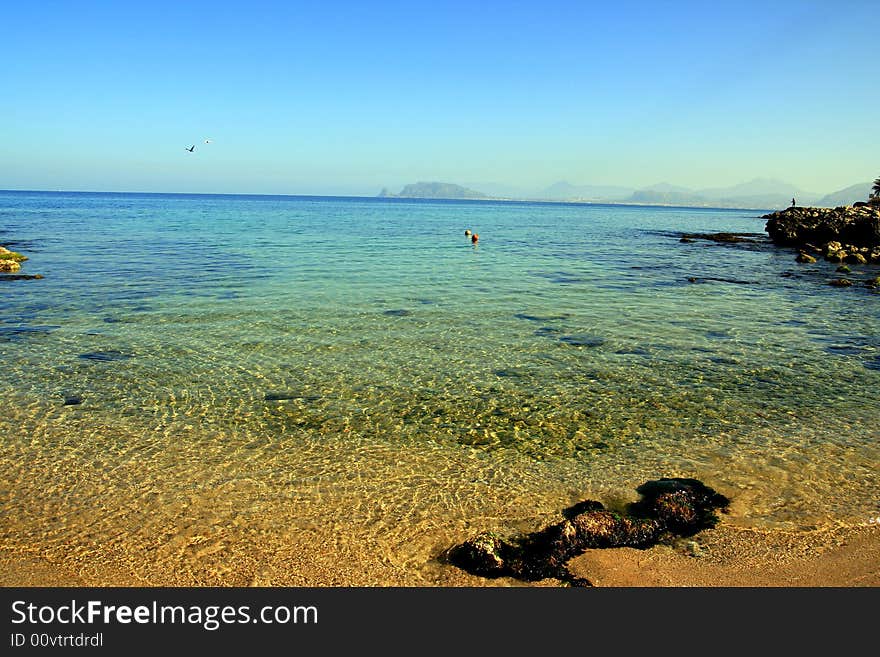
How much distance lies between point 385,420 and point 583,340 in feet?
24.2

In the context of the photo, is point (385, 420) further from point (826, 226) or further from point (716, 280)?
point (826, 226)

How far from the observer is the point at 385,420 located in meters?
9.58

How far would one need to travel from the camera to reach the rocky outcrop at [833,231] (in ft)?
129

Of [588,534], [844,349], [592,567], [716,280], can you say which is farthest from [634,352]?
[716,280]

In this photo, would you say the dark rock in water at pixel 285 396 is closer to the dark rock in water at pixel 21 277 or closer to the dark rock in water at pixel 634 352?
the dark rock in water at pixel 634 352

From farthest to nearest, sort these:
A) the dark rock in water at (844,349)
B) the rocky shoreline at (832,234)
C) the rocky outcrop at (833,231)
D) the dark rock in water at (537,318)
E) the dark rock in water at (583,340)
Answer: the rocky outcrop at (833,231), the rocky shoreline at (832,234), the dark rock in water at (537,318), the dark rock in water at (583,340), the dark rock in water at (844,349)

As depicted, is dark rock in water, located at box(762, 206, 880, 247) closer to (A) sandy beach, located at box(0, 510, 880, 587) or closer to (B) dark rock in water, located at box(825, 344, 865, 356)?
(B) dark rock in water, located at box(825, 344, 865, 356)

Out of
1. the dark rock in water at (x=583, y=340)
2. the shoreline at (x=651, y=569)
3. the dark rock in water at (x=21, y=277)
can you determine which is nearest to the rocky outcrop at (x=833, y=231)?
the dark rock in water at (x=583, y=340)

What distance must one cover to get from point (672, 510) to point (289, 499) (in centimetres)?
458

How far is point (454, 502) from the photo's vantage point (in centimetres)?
708

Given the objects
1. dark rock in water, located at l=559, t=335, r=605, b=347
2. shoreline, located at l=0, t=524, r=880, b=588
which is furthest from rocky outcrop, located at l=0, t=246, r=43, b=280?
shoreline, located at l=0, t=524, r=880, b=588

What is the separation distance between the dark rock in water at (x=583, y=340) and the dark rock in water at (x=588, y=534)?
7.51 meters

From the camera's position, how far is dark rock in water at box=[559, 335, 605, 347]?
1473cm

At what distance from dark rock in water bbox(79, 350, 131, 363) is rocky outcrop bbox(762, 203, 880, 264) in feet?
135
